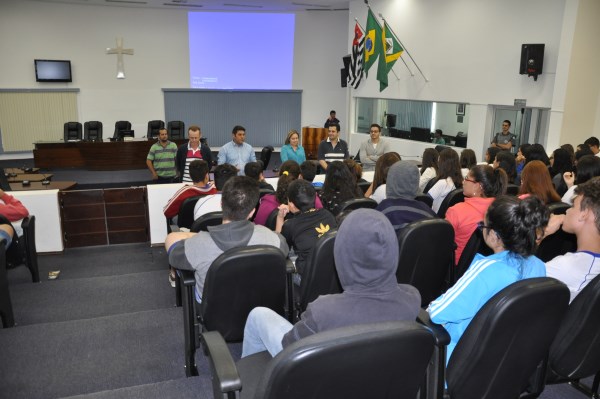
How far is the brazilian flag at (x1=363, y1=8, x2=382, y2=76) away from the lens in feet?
36.3

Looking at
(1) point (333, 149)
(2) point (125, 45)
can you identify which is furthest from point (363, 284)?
(2) point (125, 45)

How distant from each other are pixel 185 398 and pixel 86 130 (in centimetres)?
1090

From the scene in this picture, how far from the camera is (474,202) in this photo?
3.26m

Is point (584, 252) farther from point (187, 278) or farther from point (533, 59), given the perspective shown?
point (533, 59)

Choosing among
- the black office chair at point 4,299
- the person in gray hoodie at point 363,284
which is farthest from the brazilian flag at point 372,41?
the person in gray hoodie at point 363,284

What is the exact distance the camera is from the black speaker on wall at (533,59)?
817 cm

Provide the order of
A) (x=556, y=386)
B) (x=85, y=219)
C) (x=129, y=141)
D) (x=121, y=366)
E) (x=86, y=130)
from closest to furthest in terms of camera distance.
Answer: (x=556, y=386)
(x=121, y=366)
(x=85, y=219)
(x=129, y=141)
(x=86, y=130)

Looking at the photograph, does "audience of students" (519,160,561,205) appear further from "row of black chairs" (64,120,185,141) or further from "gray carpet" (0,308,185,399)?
"row of black chairs" (64,120,185,141)

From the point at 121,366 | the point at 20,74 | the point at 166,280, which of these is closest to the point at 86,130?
the point at 20,74

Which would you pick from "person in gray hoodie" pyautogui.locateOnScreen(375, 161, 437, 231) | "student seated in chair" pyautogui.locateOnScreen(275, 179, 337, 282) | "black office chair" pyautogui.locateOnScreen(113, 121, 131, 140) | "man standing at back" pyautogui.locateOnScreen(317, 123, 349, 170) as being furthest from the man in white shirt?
"black office chair" pyautogui.locateOnScreen(113, 121, 131, 140)

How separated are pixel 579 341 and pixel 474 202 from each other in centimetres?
135

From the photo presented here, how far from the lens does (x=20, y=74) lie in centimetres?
1265

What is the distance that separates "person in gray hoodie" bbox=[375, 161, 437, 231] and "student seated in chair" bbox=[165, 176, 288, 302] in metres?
0.91

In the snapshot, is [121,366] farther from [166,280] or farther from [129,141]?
[129,141]
